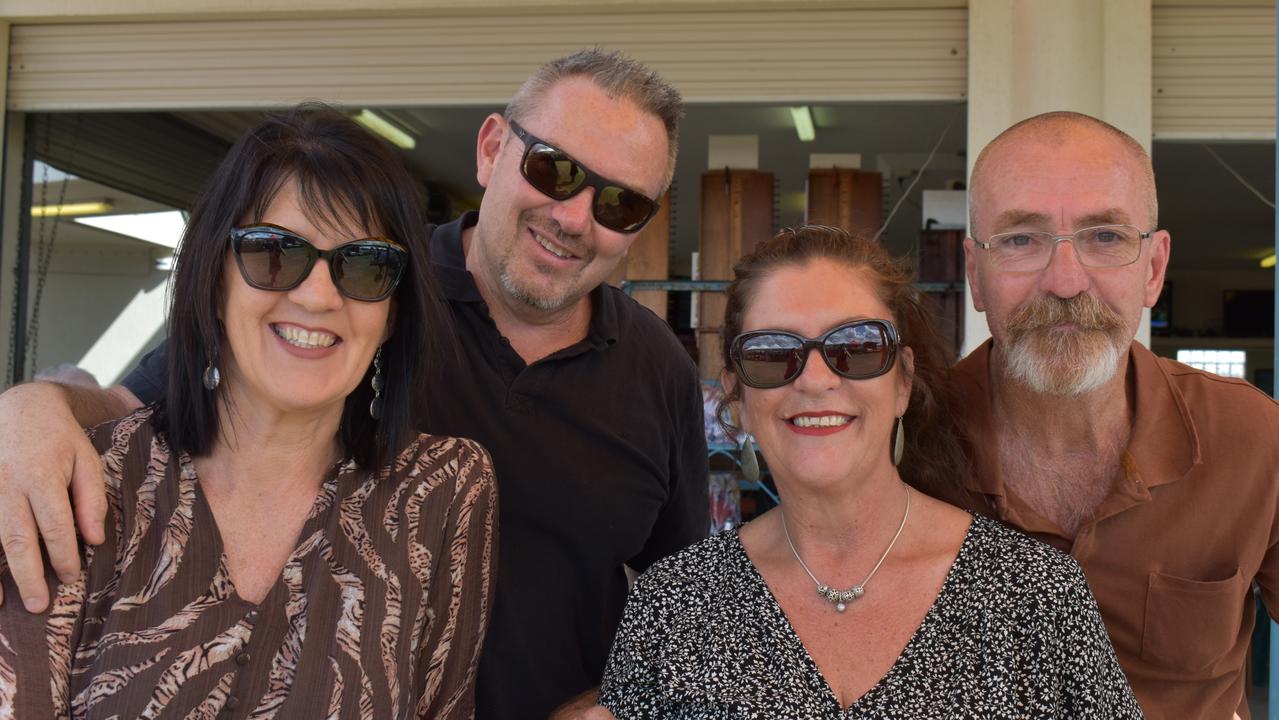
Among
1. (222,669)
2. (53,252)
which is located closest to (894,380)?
(222,669)

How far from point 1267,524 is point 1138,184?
748 millimetres

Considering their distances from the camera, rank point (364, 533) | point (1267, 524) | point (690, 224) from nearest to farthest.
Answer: point (364, 533) → point (1267, 524) → point (690, 224)

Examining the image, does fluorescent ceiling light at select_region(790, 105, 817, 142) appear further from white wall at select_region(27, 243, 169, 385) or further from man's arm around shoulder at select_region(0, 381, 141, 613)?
man's arm around shoulder at select_region(0, 381, 141, 613)

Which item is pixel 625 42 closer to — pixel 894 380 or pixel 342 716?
pixel 894 380

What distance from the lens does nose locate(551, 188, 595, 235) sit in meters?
2.33

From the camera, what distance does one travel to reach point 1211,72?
17.2 ft

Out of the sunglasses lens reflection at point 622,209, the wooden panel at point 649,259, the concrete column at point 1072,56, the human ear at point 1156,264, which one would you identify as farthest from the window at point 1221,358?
the sunglasses lens reflection at point 622,209

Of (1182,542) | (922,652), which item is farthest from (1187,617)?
(922,652)

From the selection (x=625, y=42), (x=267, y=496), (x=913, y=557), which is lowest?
(x=913, y=557)

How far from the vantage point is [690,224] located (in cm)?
955

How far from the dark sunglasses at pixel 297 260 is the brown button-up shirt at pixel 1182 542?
1.28 meters

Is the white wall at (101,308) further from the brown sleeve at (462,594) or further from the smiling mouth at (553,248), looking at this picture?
the brown sleeve at (462,594)

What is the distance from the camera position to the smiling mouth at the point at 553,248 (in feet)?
7.77

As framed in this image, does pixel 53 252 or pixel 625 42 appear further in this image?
pixel 53 252
